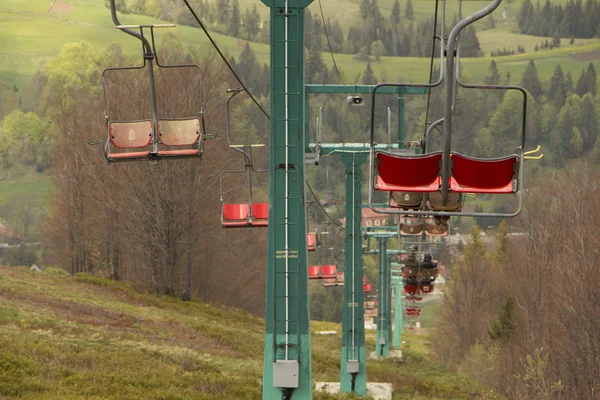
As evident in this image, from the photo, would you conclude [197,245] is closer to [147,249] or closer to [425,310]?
[147,249]

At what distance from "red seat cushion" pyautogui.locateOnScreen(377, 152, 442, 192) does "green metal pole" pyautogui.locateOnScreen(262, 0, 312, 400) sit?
8.50 feet

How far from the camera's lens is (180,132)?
1209 centimetres

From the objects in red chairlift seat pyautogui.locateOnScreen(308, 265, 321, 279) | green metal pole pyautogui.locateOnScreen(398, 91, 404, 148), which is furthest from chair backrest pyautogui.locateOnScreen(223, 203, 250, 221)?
red chairlift seat pyautogui.locateOnScreen(308, 265, 321, 279)

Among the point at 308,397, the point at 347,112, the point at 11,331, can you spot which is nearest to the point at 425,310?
the point at 347,112

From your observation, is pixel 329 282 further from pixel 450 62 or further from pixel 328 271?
pixel 450 62

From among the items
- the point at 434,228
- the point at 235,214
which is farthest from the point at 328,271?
the point at 434,228

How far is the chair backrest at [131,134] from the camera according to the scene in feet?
39.1

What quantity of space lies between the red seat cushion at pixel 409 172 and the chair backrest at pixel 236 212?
36.4 ft

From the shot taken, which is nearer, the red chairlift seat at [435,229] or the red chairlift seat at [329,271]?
the red chairlift seat at [435,229]

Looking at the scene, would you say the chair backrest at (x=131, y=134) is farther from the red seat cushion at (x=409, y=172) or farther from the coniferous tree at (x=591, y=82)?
the coniferous tree at (x=591, y=82)

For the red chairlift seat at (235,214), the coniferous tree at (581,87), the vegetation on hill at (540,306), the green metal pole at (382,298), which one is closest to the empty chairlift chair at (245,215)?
the red chairlift seat at (235,214)

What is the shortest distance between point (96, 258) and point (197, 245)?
6387 mm

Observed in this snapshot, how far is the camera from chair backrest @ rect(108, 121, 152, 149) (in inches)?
469

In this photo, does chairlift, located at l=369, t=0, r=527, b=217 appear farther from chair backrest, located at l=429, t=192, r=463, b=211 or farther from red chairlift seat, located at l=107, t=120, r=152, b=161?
red chairlift seat, located at l=107, t=120, r=152, b=161
